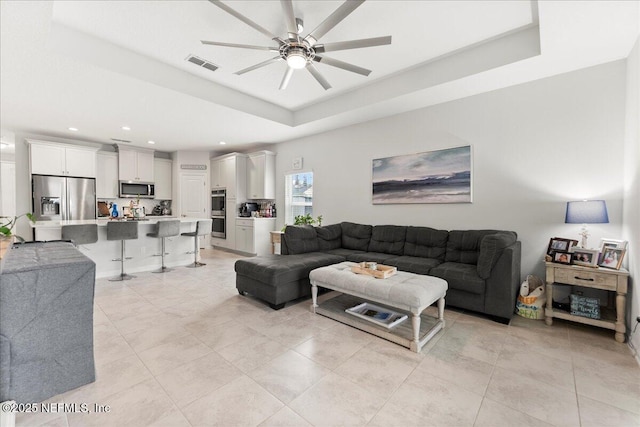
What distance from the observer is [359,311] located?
281 centimetres

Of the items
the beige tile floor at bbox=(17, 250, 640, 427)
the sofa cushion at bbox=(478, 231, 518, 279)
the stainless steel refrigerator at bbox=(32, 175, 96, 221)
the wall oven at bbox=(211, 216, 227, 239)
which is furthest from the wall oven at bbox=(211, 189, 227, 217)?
the sofa cushion at bbox=(478, 231, 518, 279)

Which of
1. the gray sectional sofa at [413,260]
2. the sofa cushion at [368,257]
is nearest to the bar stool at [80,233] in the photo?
the gray sectional sofa at [413,260]

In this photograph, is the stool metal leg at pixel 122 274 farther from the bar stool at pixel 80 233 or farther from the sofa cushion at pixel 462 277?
the sofa cushion at pixel 462 277

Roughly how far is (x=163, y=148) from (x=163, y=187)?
3.66 feet

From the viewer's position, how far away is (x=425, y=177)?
159 inches

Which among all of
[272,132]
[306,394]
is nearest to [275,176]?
[272,132]

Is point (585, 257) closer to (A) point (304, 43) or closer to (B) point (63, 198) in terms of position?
(A) point (304, 43)

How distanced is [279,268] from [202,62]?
2618 millimetres

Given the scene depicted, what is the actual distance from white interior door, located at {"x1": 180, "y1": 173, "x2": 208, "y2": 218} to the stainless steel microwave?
74cm

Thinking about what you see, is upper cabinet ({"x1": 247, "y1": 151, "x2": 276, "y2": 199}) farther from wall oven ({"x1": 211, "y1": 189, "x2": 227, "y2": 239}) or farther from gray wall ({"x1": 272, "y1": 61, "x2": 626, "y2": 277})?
gray wall ({"x1": 272, "y1": 61, "x2": 626, "y2": 277})

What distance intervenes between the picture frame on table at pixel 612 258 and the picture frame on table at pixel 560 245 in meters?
0.24

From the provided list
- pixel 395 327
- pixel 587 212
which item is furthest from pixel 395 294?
pixel 587 212

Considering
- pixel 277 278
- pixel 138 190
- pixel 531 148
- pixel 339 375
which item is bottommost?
pixel 339 375

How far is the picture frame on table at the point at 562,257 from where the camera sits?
268cm
